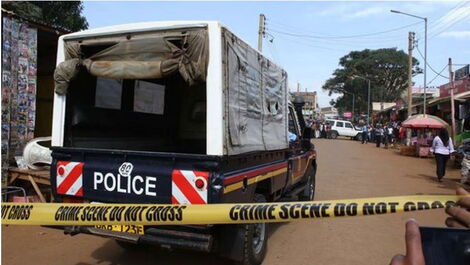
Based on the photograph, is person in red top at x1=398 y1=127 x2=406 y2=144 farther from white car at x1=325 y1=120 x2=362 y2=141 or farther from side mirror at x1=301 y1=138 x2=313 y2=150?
side mirror at x1=301 y1=138 x2=313 y2=150

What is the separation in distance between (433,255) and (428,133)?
23.3m

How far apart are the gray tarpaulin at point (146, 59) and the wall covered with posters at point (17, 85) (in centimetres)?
302

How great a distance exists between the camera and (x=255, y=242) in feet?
15.3

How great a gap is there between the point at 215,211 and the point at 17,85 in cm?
582

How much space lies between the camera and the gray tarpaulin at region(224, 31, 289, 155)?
4.18 metres

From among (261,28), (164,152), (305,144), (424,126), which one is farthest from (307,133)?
(261,28)

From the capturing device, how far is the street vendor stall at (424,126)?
20.2m

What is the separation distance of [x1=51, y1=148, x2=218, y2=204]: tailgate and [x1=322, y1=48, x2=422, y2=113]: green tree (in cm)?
6835

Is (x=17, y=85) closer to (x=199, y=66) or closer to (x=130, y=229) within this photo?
(x=130, y=229)

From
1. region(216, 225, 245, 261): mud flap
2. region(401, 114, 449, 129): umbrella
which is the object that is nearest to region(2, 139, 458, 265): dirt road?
region(216, 225, 245, 261): mud flap

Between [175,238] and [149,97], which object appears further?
[149,97]

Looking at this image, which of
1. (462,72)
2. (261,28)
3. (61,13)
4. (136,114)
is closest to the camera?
(136,114)

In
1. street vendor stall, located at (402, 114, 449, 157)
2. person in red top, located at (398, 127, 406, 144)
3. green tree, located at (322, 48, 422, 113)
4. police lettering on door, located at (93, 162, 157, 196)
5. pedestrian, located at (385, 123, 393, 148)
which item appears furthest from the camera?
green tree, located at (322, 48, 422, 113)

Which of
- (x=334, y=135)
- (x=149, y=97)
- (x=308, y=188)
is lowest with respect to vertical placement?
(x=308, y=188)
